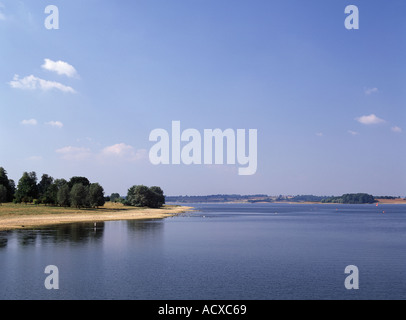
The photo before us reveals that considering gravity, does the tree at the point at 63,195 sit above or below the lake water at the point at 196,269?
above

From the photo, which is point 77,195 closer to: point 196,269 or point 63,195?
point 63,195

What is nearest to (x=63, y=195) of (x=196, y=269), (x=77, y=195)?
(x=77, y=195)

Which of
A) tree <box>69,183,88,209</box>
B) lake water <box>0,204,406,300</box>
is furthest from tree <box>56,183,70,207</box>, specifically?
lake water <box>0,204,406,300</box>

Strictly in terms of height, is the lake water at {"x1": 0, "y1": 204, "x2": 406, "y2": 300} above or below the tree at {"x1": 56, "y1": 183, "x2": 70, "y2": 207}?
below

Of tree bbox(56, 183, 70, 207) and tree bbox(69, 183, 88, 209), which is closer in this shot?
tree bbox(69, 183, 88, 209)

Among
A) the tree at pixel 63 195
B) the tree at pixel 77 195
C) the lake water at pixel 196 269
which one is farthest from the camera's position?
the tree at pixel 63 195

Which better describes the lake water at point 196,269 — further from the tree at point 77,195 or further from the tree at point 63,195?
the tree at point 63,195

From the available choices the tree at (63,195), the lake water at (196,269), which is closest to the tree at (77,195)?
the tree at (63,195)

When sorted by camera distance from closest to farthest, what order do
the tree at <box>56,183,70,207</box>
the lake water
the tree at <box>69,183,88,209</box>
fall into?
1. the lake water
2. the tree at <box>69,183,88,209</box>
3. the tree at <box>56,183,70,207</box>

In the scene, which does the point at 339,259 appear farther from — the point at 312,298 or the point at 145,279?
the point at 145,279

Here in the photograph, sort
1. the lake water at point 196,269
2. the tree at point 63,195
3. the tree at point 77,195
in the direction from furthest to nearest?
the tree at point 63,195
the tree at point 77,195
the lake water at point 196,269

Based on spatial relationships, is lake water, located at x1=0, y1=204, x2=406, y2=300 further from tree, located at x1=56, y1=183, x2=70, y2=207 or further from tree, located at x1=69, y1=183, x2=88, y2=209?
tree, located at x1=56, y1=183, x2=70, y2=207

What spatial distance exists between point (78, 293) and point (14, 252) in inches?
1168
